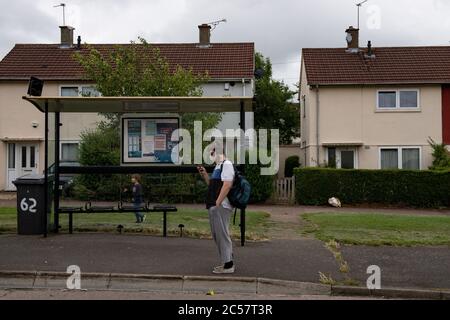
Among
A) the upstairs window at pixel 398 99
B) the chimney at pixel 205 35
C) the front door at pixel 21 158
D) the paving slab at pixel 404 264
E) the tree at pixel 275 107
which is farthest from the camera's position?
the tree at pixel 275 107

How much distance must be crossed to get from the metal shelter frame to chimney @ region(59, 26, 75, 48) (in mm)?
20956

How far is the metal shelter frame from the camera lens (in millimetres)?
11547

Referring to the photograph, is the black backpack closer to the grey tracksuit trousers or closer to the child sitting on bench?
the grey tracksuit trousers

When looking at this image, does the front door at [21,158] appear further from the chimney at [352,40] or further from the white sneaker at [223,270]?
the white sneaker at [223,270]

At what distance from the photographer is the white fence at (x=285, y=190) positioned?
24125mm

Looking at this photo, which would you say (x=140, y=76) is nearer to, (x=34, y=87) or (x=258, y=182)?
(x=258, y=182)

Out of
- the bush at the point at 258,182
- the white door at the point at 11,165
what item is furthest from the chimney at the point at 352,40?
the white door at the point at 11,165

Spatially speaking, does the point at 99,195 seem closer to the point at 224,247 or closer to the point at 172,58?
the point at 224,247

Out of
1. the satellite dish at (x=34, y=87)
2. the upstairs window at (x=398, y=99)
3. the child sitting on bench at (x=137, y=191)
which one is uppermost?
the upstairs window at (x=398, y=99)

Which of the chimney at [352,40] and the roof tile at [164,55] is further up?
the chimney at [352,40]

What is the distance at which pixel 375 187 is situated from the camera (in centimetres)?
2369

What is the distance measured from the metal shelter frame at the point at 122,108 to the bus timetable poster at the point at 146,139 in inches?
8.7

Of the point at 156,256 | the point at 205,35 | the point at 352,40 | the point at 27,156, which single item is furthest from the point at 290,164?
the point at 156,256

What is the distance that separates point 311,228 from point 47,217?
21.2ft
